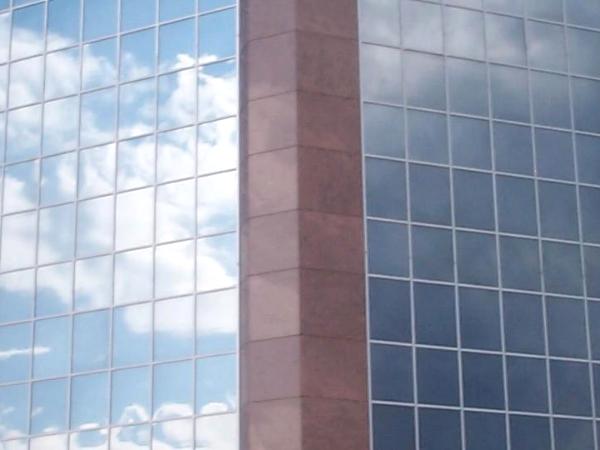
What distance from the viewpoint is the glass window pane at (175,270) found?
3472cm

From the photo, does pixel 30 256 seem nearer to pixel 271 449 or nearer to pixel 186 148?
pixel 186 148

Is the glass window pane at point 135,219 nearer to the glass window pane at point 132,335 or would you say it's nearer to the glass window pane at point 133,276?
the glass window pane at point 133,276

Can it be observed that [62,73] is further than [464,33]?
Yes

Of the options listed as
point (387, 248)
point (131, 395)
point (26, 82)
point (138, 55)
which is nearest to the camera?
point (387, 248)

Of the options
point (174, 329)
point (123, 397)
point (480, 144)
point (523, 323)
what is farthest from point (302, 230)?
point (523, 323)

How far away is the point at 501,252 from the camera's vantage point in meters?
35.8

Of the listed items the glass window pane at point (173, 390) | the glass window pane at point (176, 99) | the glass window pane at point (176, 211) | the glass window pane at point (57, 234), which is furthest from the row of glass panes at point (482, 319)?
the glass window pane at point (57, 234)

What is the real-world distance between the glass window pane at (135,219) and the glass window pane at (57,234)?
1.58m

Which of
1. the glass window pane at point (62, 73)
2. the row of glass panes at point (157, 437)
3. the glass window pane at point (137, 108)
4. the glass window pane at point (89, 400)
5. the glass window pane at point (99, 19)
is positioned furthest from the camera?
the glass window pane at point (62, 73)

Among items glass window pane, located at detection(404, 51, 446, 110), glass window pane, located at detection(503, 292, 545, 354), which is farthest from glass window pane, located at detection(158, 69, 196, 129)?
glass window pane, located at detection(503, 292, 545, 354)

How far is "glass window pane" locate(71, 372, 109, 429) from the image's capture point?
3506 cm

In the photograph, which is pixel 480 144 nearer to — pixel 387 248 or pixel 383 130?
pixel 383 130

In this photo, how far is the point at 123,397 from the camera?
34.8m

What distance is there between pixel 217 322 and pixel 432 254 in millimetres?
5663
